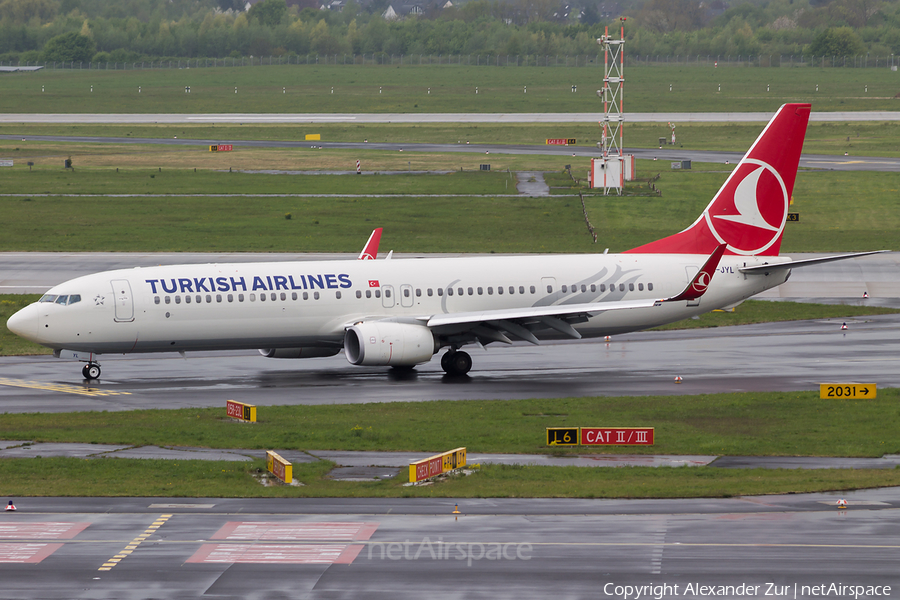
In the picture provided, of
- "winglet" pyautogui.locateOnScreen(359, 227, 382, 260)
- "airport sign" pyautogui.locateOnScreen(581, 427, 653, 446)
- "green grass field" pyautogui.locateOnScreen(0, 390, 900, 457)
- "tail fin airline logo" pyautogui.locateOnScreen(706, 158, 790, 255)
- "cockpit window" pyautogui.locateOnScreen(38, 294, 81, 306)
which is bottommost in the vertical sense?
"green grass field" pyautogui.locateOnScreen(0, 390, 900, 457)

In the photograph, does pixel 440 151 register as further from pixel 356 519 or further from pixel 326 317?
pixel 356 519

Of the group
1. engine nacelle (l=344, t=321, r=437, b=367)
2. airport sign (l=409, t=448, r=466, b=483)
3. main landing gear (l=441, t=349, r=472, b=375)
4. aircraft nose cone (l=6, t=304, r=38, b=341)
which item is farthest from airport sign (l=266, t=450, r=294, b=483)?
aircraft nose cone (l=6, t=304, r=38, b=341)

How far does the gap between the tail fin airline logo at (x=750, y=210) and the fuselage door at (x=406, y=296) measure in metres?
13.5

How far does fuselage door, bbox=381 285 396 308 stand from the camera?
44.4 metres

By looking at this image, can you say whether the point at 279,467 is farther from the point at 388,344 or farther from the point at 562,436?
the point at 388,344

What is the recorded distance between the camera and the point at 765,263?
158 feet

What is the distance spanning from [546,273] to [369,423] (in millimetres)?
13569

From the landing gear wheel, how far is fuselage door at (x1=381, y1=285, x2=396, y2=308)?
1131 cm

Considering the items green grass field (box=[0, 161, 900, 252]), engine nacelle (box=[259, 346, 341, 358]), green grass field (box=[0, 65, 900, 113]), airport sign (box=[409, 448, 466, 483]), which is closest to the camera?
airport sign (box=[409, 448, 466, 483])

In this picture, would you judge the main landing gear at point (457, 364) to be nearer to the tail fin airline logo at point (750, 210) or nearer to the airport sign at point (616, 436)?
the airport sign at point (616, 436)

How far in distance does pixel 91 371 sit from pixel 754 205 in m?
28.2

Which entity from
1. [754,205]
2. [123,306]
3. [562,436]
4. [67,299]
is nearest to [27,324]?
[67,299]

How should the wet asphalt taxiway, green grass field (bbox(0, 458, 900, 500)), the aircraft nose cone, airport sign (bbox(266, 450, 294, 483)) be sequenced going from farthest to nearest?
the aircraft nose cone → airport sign (bbox(266, 450, 294, 483)) → green grass field (bbox(0, 458, 900, 500)) → the wet asphalt taxiway

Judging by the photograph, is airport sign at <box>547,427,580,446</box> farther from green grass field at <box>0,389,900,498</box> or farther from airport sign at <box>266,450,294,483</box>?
airport sign at <box>266,450,294,483</box>
